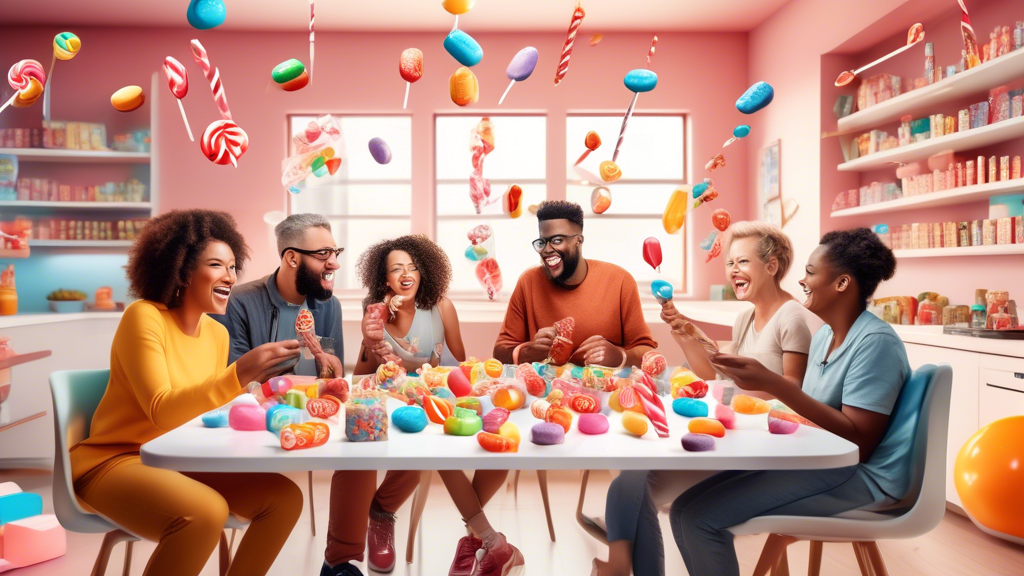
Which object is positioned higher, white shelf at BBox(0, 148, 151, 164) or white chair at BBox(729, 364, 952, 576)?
white shelf at BBox(0, 148, 151, 164)

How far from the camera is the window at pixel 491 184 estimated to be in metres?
5.52

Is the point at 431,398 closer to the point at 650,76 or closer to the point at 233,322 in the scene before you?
the point at 233,322

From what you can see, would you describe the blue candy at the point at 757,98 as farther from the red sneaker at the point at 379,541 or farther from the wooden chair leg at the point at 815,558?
the red sneaker at the point at 379,541

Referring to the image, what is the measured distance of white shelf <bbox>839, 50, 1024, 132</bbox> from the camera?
3.00m

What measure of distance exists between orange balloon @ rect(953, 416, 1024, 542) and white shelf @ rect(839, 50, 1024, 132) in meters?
1.58

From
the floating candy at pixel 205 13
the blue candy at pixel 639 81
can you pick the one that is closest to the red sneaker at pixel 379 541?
the floating candy at pixel 205 13

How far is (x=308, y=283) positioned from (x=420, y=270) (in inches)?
18.5

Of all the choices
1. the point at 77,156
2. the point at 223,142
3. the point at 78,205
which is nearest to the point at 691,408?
the point at 223,142

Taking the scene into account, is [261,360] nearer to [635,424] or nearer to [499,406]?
[499,406]

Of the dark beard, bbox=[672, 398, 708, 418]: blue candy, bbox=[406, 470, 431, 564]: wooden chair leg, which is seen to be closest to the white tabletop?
bbox=[672, 398, 708, 418]: blue candy

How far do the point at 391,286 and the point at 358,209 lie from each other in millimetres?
3090

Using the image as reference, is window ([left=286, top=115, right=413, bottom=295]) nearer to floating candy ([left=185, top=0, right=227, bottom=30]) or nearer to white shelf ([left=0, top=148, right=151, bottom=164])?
white shelf ([left=0, top=148, right=151, bottom=164])

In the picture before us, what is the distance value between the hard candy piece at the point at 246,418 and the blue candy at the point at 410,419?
0.98 feet

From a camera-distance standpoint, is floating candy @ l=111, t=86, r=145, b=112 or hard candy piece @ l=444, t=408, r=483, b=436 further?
floating candy @ l=111, t=86, r=145, b=112
